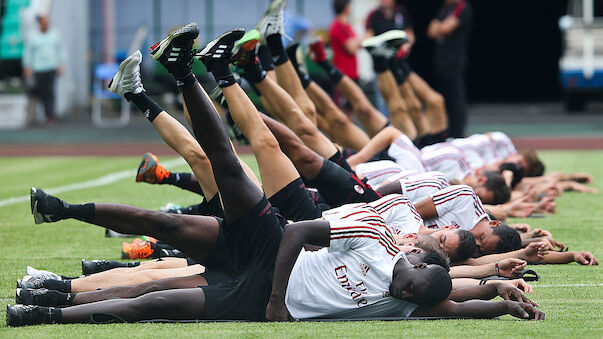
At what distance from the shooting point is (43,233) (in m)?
8.55

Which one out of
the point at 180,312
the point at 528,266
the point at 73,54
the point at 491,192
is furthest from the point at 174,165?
the point at 73,54

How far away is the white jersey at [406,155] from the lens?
29.3ft

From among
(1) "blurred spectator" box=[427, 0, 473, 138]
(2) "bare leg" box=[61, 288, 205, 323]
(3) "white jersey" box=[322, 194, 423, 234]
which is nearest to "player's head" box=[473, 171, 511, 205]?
(3) "white jersey" box=[322, 194, 423, 234]

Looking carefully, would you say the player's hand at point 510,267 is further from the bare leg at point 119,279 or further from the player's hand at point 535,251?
the bare leg at point 119,279

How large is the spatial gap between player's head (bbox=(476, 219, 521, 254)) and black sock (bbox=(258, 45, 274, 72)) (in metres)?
3.05

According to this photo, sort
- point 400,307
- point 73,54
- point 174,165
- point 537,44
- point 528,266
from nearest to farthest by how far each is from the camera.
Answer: point 400,307, point 528,266, point 174,165, point 73,54, point 537,44

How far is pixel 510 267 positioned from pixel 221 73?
2.25 m

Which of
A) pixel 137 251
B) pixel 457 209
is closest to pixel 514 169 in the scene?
pixel 457 209

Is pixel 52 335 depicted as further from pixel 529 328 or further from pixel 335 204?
pixel 335 204

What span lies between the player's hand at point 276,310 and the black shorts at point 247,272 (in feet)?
0.20

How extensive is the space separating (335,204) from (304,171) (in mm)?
370

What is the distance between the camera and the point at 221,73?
6340 millimetres

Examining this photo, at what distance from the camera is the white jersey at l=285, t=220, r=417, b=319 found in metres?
5.09

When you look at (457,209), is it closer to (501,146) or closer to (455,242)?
(455,242)
